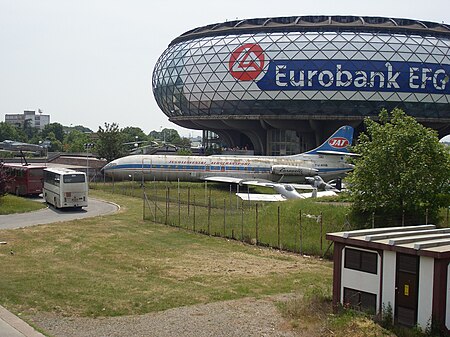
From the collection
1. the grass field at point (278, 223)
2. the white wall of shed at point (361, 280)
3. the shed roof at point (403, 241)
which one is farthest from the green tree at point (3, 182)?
the white wall of shed at point (361, 280)

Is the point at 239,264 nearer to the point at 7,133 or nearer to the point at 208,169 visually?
the point at 208,169

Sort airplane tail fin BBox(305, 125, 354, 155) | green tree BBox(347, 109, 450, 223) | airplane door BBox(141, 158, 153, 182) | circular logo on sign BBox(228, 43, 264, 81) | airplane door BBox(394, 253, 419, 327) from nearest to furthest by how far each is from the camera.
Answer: airplane door BBox(394, 253, 419, 327) → green tree BBox(347, 109, 450, 223) → airplane door BBox(141, 158, 153, 182) → airplane tail fin BBox(305, 125, 354, 155) → circular logo on sign BBox(228, 43, 264, 81)

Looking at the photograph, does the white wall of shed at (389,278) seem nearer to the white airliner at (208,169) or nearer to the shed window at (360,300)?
the shed window at (360,300)

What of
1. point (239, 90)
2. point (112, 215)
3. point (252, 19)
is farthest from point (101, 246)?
point (252, 19)

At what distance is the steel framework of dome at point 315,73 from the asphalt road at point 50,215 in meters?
40.4

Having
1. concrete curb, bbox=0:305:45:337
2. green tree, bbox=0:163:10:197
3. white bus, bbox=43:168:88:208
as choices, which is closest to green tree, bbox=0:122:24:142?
green tree, bbox=0:163:10:197

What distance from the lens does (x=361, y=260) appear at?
595 inches

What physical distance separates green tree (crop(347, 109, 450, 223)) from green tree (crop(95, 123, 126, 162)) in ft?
149

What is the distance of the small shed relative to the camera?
13.5 metres

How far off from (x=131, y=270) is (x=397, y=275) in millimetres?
9819

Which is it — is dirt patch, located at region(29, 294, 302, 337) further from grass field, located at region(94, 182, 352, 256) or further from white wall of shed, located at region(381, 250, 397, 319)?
grass field, located at region(94, 182, 352, 256)

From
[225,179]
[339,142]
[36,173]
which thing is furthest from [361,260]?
[339,142]

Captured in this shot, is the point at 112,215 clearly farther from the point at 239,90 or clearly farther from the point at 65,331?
the point at 239,90

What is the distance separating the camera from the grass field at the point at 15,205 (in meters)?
36.3
